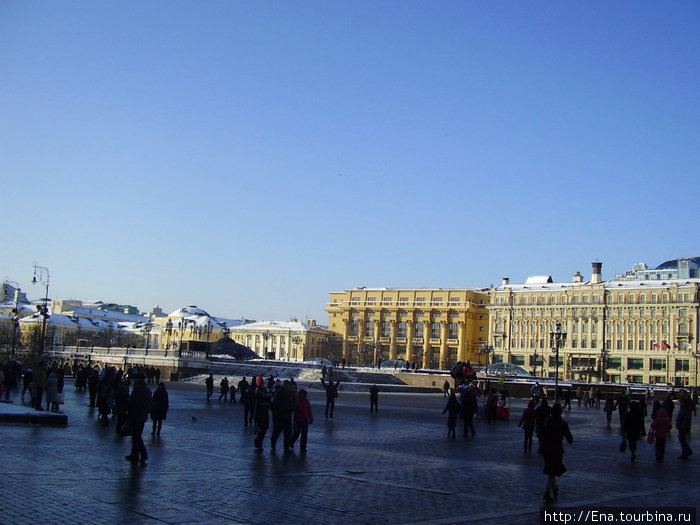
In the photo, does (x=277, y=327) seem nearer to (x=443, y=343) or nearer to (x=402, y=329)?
(x=402, y=329)

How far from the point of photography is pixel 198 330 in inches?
5522

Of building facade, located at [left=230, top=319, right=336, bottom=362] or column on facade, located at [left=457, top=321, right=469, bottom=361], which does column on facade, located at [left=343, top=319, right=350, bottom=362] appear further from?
column on facade, located at [left=457, top=321, right=469, bottom=361]

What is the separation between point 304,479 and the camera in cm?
1325

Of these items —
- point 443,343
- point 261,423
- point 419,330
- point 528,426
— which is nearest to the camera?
point 261,423

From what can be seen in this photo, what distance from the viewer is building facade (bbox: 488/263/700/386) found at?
322 ft

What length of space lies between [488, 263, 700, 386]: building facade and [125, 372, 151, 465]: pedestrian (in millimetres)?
81974

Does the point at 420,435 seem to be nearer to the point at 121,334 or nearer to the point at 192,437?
the point at 192,437

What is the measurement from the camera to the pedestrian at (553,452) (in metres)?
12.0

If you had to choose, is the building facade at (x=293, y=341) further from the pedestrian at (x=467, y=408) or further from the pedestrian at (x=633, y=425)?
the pedestrian at (x=633, y=425)

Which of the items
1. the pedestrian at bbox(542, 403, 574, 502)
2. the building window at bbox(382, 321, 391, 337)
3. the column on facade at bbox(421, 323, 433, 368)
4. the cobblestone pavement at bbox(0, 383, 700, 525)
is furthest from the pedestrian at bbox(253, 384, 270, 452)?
the building window at bbox(382, 321, 391, 337)

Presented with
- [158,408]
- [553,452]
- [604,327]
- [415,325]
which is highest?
[604,327]

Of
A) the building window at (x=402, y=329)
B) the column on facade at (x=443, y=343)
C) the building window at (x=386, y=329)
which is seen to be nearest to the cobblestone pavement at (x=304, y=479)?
the column on facade at (x=443, y=343)

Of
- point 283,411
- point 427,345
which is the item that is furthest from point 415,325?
point 283,411

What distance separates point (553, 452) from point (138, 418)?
7487 millimetres
